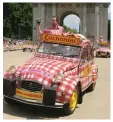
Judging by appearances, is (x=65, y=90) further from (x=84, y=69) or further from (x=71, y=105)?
(x=84, y=69)

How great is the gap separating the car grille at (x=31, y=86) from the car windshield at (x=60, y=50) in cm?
161

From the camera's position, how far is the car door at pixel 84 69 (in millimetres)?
8773

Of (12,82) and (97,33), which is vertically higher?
(97,33)

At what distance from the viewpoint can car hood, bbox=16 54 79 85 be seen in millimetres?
7383

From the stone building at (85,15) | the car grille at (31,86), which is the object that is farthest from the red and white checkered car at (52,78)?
the stone building at (85,15)

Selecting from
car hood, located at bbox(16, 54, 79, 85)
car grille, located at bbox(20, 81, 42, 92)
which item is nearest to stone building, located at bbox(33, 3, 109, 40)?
car hood, located at bbox(16, 54, 79, 85)

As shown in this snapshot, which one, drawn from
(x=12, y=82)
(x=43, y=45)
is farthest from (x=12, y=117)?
(x=43, y=45)

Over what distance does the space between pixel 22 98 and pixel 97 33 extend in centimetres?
5098

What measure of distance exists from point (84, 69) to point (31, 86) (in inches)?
89.9

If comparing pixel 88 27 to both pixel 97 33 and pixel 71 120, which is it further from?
pixel 71 120

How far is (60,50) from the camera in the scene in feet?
28.8

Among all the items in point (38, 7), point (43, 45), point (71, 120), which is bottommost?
point (71, 120)

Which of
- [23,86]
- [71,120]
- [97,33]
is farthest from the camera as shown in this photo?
[97,33]

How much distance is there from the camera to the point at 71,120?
696 centimetres
